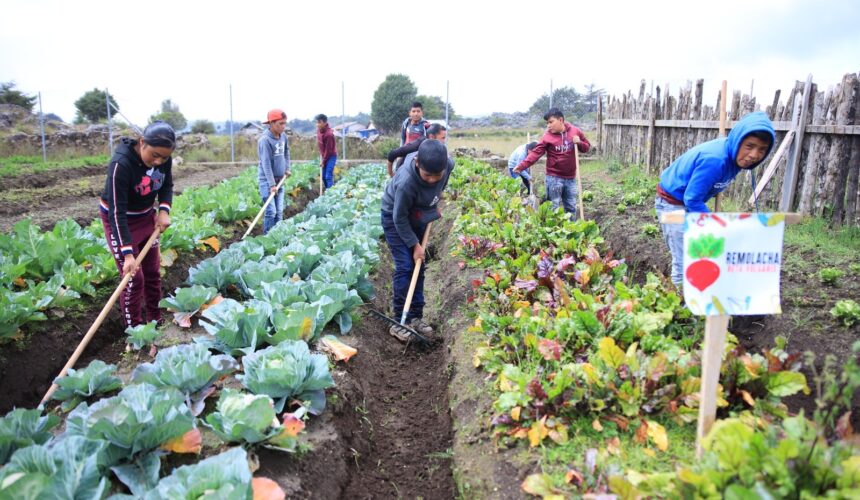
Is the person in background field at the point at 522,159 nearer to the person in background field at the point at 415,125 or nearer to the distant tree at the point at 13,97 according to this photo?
the person in background field at the point at 415,125

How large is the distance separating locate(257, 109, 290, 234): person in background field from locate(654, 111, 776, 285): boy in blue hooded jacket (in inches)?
219

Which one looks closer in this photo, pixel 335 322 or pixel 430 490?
pixel 430 490

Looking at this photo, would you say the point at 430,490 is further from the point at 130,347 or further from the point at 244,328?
the point at 130,347

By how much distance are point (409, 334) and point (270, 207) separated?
14.9 feet

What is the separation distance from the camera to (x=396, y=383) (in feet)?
15.1

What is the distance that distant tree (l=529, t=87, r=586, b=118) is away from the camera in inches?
954

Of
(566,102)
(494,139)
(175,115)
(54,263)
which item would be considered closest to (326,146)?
(54,263)

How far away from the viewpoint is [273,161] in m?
8.30

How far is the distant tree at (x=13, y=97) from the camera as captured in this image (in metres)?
27.9

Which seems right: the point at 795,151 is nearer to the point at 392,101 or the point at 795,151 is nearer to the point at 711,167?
the point at 711,167

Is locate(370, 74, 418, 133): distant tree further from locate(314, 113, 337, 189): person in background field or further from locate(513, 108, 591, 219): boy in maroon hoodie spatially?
locate(513, 108, 591, 219): boy in maroon hoodie

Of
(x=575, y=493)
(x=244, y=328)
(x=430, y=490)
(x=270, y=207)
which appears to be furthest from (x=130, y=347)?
(x=270, y=207)

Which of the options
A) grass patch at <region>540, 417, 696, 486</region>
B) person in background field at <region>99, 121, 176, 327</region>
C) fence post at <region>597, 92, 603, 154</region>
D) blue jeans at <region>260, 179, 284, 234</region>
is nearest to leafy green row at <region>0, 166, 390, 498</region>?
grass patch at <region>540, 417, 696, 486</region>

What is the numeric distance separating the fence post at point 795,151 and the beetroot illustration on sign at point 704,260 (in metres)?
5.84
